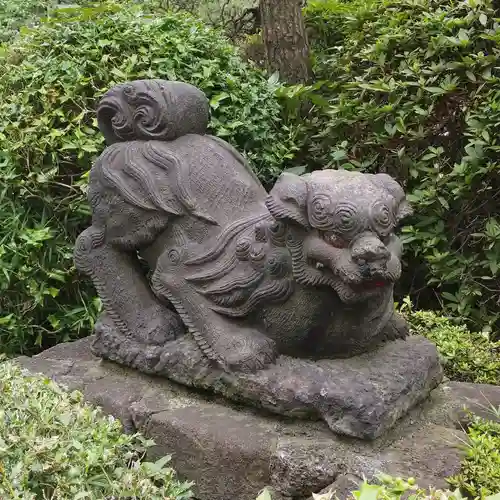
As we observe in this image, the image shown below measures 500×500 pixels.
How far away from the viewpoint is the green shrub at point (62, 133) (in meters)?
3.56

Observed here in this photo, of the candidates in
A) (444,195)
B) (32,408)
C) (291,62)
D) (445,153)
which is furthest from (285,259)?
(291,62)

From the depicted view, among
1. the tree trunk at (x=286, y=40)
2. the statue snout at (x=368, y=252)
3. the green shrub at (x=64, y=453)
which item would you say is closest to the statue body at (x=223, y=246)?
the statue snout at (x=368, y=252)

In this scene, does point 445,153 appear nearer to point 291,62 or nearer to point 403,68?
point 403,68

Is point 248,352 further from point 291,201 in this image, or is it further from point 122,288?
point 122,288

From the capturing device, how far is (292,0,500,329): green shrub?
3.53 meters

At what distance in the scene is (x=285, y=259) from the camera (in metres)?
2.17

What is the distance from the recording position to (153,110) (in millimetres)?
2498

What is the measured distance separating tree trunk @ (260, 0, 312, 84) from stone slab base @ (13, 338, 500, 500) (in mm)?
2664

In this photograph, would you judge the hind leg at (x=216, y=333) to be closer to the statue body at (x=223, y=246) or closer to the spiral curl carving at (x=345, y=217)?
the statue body at (x=223, y=246)

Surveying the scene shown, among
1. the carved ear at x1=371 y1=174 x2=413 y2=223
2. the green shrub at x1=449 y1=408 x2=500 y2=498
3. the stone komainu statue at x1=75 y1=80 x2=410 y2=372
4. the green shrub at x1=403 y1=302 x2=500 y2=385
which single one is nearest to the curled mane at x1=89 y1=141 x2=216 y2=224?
the stone komainu statue at x1=75 y1=80 x2=410 y2=372

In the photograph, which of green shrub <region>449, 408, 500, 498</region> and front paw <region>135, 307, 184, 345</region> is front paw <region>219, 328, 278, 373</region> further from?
green shrub <region>449, 408, 500, 498</region>

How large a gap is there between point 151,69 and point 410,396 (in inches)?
88.8

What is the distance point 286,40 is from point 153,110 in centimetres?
233

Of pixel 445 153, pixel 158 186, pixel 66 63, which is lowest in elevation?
pixel 445 153
